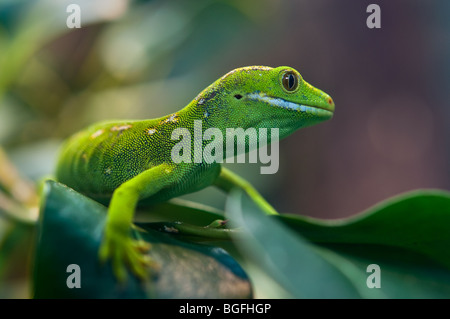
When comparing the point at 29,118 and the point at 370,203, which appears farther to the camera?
the point at 370,203

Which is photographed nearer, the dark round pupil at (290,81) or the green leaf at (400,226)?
the green leaf at (400,226)

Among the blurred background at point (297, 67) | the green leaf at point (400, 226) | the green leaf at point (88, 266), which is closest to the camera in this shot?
the green leaf at point (88, 266)

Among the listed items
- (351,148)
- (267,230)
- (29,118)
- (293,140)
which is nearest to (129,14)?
(29,118)

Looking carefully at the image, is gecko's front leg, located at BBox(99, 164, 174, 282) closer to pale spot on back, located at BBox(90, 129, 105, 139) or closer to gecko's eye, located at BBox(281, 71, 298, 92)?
pale spot on back, located at BBox(90, 129, 105, 139)

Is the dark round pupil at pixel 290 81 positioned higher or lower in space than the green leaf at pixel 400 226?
higher

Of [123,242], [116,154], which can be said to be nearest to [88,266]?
[123,242]

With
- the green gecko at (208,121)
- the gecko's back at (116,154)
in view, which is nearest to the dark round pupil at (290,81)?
the green gecko at (208,121)

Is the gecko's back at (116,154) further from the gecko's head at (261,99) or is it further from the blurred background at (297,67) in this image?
the blurred background at (297,67)
